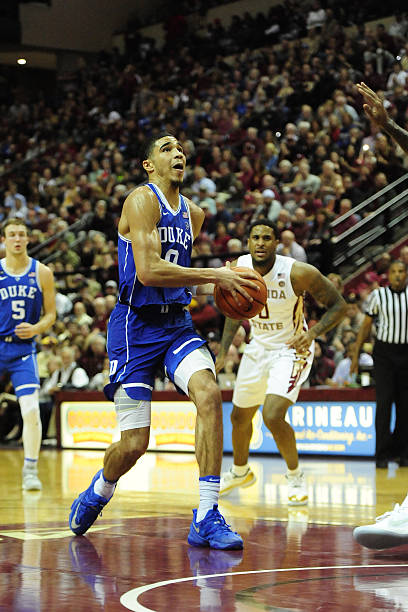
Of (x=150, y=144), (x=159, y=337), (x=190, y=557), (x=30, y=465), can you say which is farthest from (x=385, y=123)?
(x=30, y=465)

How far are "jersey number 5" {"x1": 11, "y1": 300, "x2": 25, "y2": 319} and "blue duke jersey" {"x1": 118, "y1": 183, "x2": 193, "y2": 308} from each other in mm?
3230

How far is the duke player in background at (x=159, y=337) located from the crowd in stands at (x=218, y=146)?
7.23m

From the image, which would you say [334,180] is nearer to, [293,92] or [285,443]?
[293,92]

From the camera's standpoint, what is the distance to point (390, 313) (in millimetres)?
10383

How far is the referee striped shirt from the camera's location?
10.4 meters

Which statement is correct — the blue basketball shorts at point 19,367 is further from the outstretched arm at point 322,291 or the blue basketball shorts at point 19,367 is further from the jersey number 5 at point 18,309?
the outstretched arm at point 322,291

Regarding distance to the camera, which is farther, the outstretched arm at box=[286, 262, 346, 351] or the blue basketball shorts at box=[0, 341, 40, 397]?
the blue basketball shorts at box=[0, 341, 40, 397]

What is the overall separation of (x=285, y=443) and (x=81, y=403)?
7178 millimetres

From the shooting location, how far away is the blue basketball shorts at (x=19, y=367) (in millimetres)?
8234

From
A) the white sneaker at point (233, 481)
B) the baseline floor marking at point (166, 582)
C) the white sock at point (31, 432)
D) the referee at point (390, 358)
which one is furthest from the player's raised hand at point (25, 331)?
the baseline floor marking at point (166, 582)

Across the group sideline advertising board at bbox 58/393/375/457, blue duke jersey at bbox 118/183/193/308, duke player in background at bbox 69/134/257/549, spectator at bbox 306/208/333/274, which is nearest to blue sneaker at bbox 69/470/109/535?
duke player in background at bbox 69/134/257/549

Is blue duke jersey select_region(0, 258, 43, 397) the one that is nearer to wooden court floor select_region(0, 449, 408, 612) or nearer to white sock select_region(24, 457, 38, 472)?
white sock select_region(24, 457, 38, 472)

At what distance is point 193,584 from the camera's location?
3.85m

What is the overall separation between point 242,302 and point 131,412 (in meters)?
0.81
